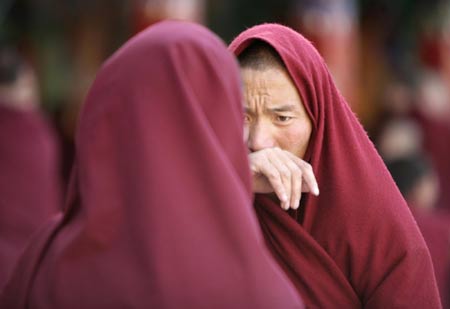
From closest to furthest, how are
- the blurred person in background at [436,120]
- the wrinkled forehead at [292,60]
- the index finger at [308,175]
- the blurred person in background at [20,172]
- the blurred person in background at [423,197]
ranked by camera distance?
the index finger at [308,175]
the wrinkled forehead at [292,60]
the blurred person in background at [423,197]
the blurred person in background at [20,172]
the blurred person in background at [436,120]

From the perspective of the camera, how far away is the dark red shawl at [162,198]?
95.1 inches

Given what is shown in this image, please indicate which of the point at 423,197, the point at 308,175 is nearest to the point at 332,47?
the point at 423,197

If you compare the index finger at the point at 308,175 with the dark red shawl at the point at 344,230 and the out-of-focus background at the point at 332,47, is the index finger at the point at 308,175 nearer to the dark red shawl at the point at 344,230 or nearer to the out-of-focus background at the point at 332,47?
the dark red shawl at the point at 344,230

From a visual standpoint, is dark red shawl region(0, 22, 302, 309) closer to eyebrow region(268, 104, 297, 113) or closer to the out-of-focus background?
Answer: eyebrow region(268, 104, 297, 113)

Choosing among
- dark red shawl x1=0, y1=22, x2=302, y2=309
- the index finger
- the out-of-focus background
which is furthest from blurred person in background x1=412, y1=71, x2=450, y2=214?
dark red shawl x1=0, y1=22, x2=302, y2=309

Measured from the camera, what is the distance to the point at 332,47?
8.66 meters

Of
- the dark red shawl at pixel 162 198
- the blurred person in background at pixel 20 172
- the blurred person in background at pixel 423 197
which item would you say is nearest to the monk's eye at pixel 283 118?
the dark red shawl at pixel 162 198

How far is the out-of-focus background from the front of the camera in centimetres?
872

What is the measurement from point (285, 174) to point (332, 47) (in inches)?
231

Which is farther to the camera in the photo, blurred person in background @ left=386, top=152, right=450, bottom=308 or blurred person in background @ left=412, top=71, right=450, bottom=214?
blurred person in background @ left=412, top=71, right=450, bottom=214

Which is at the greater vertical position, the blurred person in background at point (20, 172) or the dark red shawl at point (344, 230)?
the dark red shawl at point (344, 230)

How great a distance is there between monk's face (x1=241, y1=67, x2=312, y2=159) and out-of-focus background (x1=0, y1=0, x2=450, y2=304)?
4.58 metres

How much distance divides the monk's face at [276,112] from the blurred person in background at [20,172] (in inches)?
107

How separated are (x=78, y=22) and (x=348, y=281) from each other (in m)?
6.89
